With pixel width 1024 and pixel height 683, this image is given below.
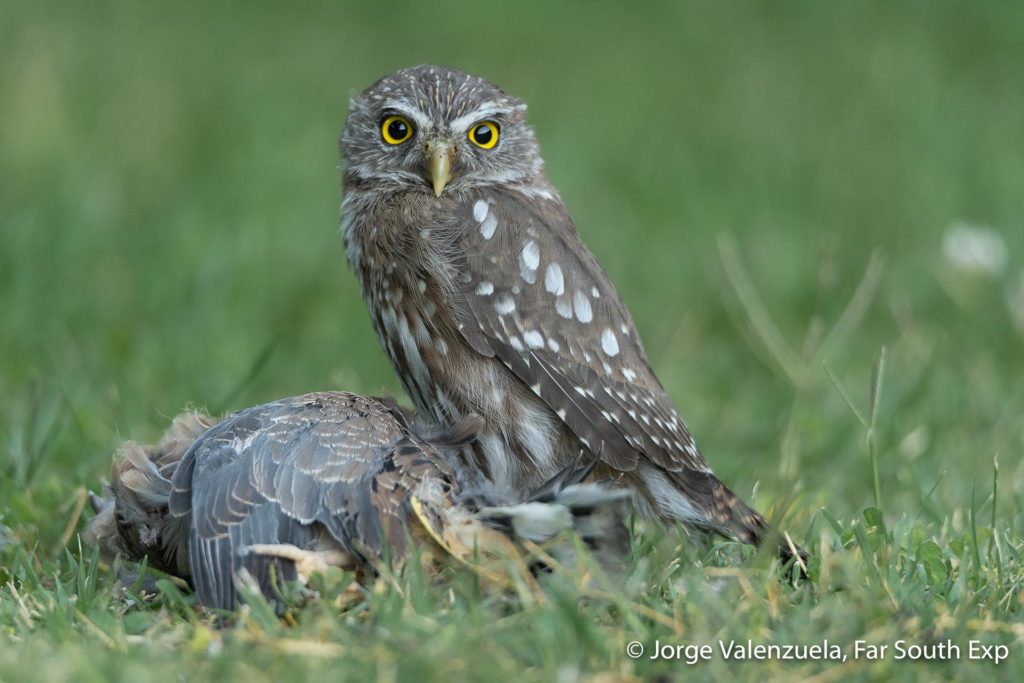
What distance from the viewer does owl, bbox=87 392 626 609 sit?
3199 millimetres

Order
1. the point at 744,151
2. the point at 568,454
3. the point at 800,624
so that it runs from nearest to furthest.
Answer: the point at 800,624, the point at 568,454, the point at 744,151

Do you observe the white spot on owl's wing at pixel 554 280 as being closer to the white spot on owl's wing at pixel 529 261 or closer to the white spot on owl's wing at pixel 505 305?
the white spot on owl's wing at pixel 529 261

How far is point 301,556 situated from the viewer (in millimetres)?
3188

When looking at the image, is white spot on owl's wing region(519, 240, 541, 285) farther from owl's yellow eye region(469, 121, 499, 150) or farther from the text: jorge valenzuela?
the text: jorge valenzuela

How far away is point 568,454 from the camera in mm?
4223

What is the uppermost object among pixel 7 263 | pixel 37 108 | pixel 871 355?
pixel 37 108

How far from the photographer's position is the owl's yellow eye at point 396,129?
15.5ft

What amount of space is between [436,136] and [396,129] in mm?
184

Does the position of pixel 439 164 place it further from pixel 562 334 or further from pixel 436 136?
pixel 562 334

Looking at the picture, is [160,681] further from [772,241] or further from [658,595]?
[772,241]

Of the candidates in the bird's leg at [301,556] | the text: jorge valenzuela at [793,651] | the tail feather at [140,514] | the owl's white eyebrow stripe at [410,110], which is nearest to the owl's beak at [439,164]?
the owl's white eyebrow stripe at [410,110]

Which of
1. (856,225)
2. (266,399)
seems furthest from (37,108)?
(856,225)

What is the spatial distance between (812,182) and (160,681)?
741 centimetres

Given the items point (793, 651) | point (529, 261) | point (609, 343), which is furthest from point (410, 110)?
point (793, 651)
